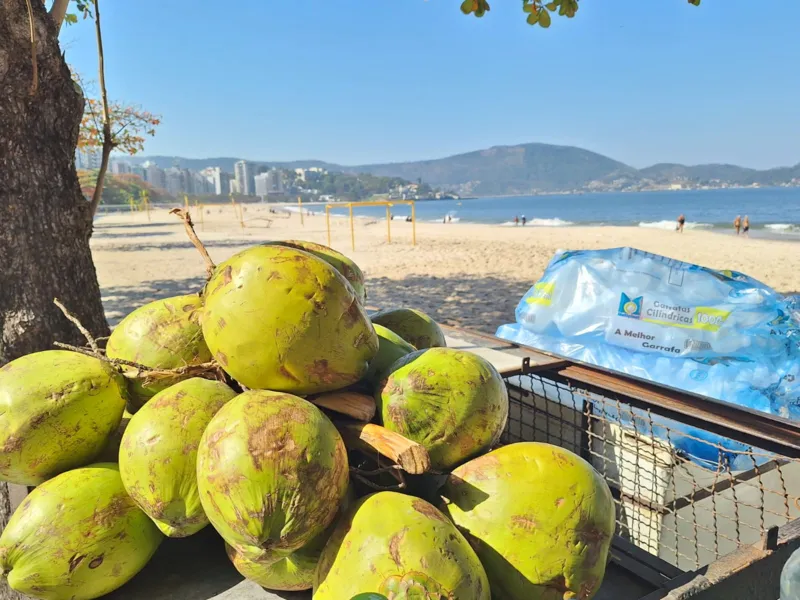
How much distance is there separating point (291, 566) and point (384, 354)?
56cm

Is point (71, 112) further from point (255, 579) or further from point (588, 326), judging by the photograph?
point (588, 326)

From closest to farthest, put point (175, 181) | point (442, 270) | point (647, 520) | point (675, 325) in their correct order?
point (647, 520) → point (675, 325) → point (442, 270) → point (175, 181)

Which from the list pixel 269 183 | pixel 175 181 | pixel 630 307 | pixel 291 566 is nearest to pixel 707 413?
pixel 291 566

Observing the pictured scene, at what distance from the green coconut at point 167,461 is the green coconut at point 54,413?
219 millimetres

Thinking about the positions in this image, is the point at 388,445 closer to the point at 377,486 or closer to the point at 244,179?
the point at 377,486

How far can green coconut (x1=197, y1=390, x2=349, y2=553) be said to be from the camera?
1026 millimetres

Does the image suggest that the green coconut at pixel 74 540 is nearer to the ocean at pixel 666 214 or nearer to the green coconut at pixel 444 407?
the green coconut at pixel 444 407

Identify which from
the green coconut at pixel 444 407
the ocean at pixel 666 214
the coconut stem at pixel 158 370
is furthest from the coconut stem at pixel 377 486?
the ocean at pixel 666 214

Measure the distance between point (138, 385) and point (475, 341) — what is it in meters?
1.77

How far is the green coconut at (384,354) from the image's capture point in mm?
1443

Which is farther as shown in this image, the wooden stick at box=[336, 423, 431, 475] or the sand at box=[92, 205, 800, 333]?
the sand at box=[92, 205, 800, 333]

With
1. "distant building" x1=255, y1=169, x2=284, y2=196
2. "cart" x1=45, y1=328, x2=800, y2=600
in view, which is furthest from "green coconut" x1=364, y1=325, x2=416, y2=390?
"distant building" x1=255, y1=169, x2=284, y2=196

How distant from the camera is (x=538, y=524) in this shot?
3.55 feet

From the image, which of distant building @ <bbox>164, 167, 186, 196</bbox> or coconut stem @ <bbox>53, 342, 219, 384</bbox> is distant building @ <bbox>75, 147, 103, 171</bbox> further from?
distant building @ <bbox>164, 167, 186, 196</bbox>
